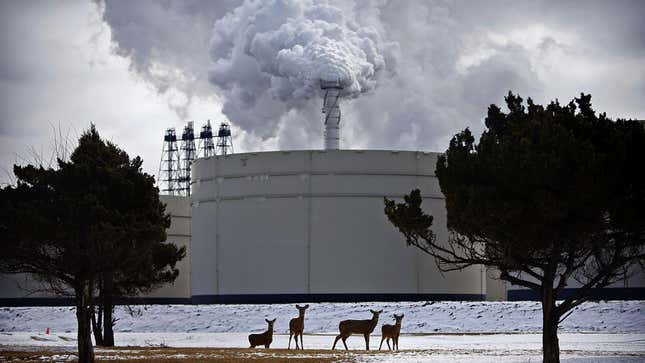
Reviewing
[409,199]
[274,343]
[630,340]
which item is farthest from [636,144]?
[274,343]

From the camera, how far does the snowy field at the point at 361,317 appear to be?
39812 mm

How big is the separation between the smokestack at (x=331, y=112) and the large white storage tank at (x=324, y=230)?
6.75 m

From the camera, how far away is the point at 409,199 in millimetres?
26016

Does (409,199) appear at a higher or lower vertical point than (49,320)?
higher

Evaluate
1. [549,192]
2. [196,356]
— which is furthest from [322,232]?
[549,192]

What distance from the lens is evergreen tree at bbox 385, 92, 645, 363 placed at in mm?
23609

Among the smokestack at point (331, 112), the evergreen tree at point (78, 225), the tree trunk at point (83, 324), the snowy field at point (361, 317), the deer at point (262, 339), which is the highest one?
the smokestack at point (331, 112)

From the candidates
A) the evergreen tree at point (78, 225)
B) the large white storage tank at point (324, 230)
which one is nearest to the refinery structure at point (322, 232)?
the large white storage tank at point (324, 230)

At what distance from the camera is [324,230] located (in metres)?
65.1

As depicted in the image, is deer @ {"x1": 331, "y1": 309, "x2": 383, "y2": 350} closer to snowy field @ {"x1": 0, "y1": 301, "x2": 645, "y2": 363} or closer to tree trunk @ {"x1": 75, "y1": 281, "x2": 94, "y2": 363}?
snowy field @ {"x1": 0, "y1": 301, "x2": 645, "y2": 363}

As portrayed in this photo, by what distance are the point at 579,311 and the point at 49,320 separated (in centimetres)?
3303

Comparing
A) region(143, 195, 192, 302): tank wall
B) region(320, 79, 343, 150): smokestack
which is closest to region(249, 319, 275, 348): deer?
region(320, 79, 343, 150): smokestack

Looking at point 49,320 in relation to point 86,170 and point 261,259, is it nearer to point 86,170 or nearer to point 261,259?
point 261,259

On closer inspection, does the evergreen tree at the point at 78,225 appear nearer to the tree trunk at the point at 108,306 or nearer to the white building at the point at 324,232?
the tree trunk at the point at 108,306
